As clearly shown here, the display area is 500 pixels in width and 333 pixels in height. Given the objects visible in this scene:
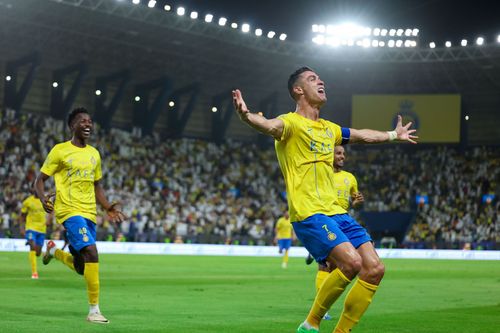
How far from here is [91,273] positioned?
11867 millimetres

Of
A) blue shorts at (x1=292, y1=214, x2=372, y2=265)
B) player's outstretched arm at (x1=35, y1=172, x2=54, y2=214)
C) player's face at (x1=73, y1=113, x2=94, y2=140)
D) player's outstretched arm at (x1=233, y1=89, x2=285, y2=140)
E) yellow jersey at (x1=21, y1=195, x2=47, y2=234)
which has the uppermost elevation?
player's face at (x1=73, y1=113, x2=94, y2=140)

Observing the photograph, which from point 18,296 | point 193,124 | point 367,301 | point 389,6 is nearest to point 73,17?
point 193,124

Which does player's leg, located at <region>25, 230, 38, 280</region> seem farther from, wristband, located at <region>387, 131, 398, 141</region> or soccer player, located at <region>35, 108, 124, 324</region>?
wristband, located at <region>387, 131, 398, 141</region>

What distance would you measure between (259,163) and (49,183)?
2139cm

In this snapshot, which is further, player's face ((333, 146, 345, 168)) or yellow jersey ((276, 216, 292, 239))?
yellow jersey ((276, 216, 292, 239))

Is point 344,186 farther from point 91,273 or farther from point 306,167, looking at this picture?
point 306,167

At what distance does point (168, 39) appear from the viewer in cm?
5238

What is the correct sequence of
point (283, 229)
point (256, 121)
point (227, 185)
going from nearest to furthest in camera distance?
point (256, 121) < point (283, 229) < point (227, 185)

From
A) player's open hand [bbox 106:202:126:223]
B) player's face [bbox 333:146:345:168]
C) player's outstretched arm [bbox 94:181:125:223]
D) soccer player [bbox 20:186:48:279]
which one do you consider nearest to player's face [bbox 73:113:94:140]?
player's outstretched arm [bbox 94:181:125:223]

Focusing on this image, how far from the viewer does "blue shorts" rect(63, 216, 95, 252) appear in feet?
39.6

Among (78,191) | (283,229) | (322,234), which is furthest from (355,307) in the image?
(283,229)

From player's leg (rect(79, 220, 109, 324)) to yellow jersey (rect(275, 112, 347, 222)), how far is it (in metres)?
3.78

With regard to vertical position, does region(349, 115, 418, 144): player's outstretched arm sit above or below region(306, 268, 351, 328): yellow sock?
above

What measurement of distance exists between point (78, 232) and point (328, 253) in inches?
182
